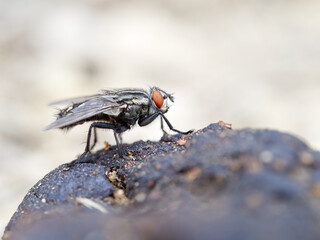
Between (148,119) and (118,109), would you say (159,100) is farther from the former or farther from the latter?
(118,109)

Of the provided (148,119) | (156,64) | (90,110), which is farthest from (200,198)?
(156,64)

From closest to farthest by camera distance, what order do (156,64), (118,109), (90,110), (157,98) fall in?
(90,110) < (118,109) < (157,98) < (156,64)

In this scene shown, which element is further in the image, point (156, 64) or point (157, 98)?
point (156, 64)

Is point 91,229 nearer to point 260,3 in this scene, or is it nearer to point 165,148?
point 165,148

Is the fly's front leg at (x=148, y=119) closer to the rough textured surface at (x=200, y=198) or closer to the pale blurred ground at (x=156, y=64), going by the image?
the rough textured surface at (x=200, y=198)

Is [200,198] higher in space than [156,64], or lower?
lower

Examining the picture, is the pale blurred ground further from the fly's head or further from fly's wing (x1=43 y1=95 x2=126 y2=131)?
the fly's head
